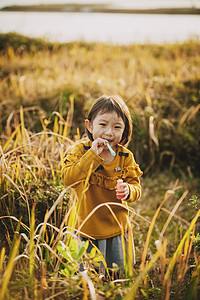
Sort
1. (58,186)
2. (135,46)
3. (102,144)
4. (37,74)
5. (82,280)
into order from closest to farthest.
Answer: (82,280) < (102,144) < (58,186) < (37,74) < (135,46)

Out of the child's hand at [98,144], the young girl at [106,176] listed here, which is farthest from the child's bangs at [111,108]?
the child's hand at [98,144]

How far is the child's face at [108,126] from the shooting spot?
1.59m

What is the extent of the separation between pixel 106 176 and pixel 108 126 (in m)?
0.29

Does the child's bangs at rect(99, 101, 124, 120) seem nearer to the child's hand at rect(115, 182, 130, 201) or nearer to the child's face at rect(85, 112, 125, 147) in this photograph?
the child's face at rect(85, 112, 125, 147)

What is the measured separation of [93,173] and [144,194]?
1.50 m

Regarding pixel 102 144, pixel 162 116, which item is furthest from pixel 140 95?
pixel 102 144

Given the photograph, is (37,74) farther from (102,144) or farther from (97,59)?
(102,144)

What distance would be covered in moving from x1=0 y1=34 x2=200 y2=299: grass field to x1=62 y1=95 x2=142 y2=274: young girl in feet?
0.40

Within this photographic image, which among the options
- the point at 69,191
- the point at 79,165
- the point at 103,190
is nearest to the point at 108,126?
the point at 79,165

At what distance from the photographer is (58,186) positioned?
79.2 inches

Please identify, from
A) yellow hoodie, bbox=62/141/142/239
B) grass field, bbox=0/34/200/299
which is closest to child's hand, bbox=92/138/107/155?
yellow hoodie, bbox=62/141/142/239

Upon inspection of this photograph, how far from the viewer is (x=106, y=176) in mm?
1665

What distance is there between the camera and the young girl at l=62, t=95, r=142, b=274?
1.58 metres

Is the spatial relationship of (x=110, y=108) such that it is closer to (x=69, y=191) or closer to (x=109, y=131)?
(x=109, y=131)
